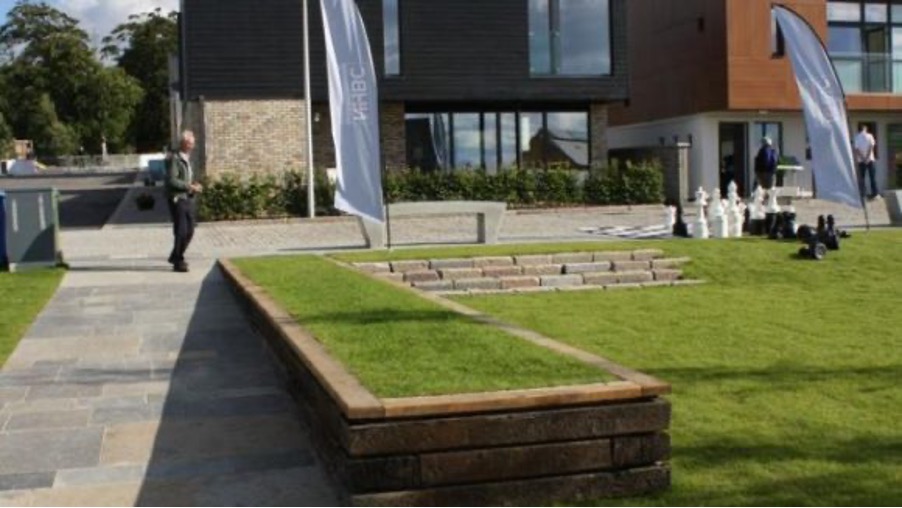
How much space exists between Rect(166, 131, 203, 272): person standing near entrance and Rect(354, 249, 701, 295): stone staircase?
7.76 feet

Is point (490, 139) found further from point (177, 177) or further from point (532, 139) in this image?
point (177, 177)

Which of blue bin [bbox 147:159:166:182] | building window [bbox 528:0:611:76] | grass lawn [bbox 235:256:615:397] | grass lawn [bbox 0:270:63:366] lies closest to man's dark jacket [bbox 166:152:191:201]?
grass lawn [bbox 0:270:63:366]

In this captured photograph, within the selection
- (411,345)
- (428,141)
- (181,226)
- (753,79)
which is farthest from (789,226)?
(753,79)

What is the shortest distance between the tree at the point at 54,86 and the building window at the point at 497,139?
65.1 metres

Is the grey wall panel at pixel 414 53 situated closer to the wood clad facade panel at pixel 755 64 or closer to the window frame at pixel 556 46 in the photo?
the window frame at pixel 556 46

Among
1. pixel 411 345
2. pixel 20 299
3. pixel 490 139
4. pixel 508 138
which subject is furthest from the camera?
pixel 508 138

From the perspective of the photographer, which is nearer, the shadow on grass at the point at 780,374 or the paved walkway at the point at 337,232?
the shadow on grass at the point at 780,374

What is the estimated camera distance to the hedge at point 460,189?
25375 mm

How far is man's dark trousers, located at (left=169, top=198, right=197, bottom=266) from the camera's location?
47.0 feet

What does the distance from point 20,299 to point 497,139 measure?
19.4m

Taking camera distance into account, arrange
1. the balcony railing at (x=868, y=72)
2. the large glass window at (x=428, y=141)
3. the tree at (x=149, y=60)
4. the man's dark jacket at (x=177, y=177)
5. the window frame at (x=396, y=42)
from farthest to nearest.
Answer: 1. the tree at (x=149, y=60)
2. the balcony railing at (x=868, y=72)
3. the large glass window at (x=428, y=141)
4. the window frame at (x=396, y=42)
5. the man's dark jacket at (x=177, y=177)

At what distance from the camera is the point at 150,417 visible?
6.73 meters

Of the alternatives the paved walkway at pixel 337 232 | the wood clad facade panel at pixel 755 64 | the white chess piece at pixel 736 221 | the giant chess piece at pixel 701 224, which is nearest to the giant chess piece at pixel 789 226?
the white chess piece at pixel 736 221

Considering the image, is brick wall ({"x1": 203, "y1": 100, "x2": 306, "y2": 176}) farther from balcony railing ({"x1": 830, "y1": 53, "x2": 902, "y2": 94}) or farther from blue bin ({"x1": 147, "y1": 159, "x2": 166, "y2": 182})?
blue bin ({"x1": 147, "y1": 159, "x2": 166, "y2": 182})
